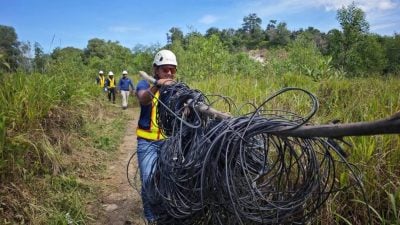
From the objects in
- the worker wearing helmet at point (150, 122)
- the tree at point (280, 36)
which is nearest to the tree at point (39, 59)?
the worker wearing helmet at point (150, 122)

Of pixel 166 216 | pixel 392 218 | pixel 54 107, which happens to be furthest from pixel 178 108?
pixel 54 107

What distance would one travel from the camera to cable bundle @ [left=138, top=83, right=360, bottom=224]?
182cm

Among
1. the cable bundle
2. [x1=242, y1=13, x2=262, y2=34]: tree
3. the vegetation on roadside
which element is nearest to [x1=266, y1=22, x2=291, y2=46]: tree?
[x1=242, y1=13, x2=262, y2=34]: tree

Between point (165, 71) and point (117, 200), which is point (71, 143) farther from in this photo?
point (165, 71)

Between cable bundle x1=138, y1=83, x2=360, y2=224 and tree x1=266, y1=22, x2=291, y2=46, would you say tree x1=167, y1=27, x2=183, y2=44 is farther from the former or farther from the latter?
tree x1=266, y1=22, x2=291, y2=46

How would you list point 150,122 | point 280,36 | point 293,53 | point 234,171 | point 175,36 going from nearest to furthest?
point 234,171 → point 150,122 → point 293,53 → point 175,36 → point 280,36

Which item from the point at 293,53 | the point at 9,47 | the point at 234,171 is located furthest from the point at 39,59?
the point at 293,53

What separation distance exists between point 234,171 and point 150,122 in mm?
1568

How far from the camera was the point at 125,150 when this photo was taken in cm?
Answer: 681

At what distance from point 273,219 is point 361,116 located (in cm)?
206

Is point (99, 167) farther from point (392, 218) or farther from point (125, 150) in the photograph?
point (392, 218)

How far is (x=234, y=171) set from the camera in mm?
1957

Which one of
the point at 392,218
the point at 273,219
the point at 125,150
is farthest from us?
the point at 125,150

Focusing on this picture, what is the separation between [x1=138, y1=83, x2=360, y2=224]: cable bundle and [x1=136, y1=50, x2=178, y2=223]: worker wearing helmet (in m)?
0.42
